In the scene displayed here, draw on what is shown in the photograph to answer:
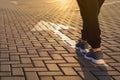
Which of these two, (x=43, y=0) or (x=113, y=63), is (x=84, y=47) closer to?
(x=113, y=63)

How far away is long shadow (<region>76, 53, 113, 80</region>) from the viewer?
4.21 metres

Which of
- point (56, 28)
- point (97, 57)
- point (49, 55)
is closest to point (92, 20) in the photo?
point (97, 57)

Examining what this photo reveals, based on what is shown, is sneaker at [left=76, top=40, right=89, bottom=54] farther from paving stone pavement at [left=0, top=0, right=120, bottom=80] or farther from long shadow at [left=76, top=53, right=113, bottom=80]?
long shadow at [left=76, top=53, right=113, bottom=80]

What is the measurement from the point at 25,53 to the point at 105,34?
2522 millimetres

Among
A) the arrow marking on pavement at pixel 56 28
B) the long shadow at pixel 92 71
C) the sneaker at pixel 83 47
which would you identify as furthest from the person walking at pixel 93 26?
the arrow marking on pavement at pixel 56 28

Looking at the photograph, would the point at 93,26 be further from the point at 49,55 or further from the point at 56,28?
the point at 56,28

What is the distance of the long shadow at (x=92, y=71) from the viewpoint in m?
4.21

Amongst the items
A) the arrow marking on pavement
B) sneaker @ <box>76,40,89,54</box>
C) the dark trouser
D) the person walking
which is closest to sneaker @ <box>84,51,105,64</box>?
the person walking

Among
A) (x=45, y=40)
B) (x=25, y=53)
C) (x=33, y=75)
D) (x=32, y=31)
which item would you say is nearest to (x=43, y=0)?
(x=32, y=31)

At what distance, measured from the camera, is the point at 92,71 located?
4.46 metres

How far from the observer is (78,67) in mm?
4648

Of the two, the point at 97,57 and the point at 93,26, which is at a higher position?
the point at 93,26

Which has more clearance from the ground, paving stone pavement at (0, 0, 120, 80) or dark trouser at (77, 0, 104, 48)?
dark trouser at (77, 0, 104, 48)

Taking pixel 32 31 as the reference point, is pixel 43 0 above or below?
below
